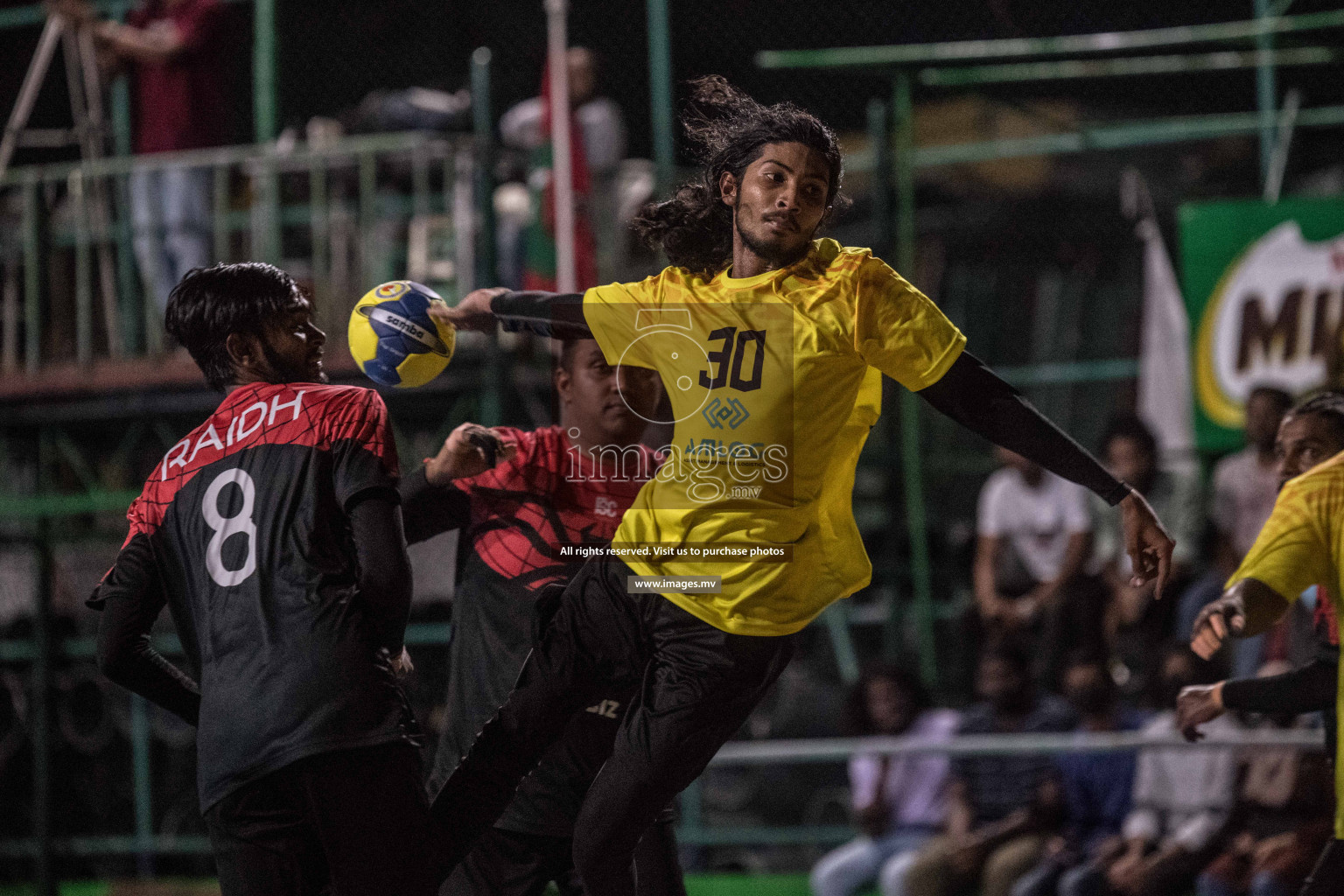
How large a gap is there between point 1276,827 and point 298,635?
381 cm

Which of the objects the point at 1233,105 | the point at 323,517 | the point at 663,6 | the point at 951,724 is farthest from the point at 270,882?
the point at 1233,105

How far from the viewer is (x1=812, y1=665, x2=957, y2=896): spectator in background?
612 centimetres

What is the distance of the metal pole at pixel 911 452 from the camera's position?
6.98 metres

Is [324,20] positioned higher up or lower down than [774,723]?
higher up

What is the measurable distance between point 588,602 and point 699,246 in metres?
0.80

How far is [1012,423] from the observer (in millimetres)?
3094

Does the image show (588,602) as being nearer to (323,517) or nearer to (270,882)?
(323,517)

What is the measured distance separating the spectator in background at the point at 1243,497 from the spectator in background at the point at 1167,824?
0.53 metres

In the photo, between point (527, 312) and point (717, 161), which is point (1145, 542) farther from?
point (527, 312)

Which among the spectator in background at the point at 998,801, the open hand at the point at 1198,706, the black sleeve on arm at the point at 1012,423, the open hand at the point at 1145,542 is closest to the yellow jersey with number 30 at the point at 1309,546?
the open hand at the point at 1198,706

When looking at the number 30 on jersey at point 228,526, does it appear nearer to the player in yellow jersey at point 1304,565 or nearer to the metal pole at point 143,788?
the player in yellow jersey at point 1304,565

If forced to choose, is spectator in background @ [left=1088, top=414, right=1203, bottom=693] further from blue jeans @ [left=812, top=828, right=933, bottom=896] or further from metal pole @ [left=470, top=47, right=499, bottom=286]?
metal pole @ [left=470, top=47, right=499, bottom=286]

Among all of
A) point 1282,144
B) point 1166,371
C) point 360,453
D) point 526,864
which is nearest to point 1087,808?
point 1166,371

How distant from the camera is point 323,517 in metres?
3.04
